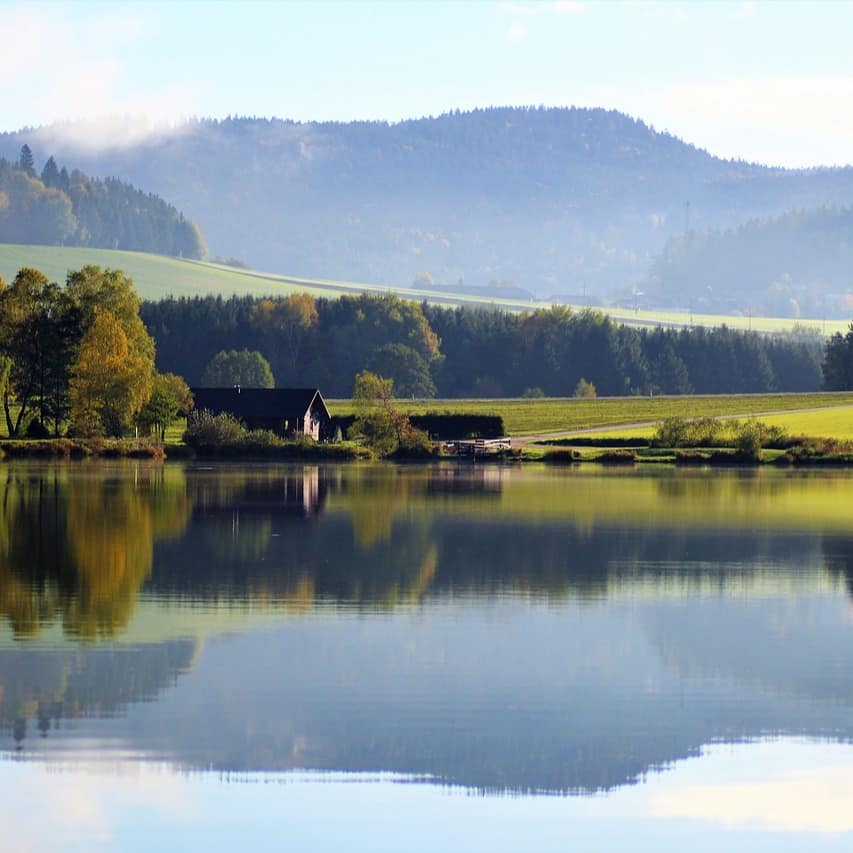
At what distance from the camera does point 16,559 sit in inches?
1080

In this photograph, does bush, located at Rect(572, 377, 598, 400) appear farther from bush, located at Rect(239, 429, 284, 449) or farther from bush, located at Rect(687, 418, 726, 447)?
bush, located at Rect(239, 429, 284, 449)

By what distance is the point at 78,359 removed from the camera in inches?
2911

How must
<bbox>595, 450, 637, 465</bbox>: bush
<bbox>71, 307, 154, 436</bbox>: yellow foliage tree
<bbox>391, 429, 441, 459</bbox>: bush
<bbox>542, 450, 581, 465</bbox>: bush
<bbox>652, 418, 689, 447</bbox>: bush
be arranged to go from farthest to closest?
<bbox>652, 418, 689, 447</bbox>: bush < <bbox>391, 429, 441, 459</bbox>: bush < <bbox>71, 307, 154, 436</bbox>: yellow foliage tree < <bbox>542, 450, 581, 465</bbox>: bush < <bbox>595, 450, 637, 465</bbox>: bush

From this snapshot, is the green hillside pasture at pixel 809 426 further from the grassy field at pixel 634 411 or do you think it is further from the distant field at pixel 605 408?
the distant field at pixel 605 408

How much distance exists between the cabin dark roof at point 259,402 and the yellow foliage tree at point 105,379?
10.8m

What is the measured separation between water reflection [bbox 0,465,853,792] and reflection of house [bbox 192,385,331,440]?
45272mm

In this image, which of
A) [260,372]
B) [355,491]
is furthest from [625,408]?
[355,491]

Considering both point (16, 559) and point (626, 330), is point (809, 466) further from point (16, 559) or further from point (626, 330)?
point (626, 330)

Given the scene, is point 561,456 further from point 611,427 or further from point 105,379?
point 105,379

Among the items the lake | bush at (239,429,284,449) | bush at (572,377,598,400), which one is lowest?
the lake

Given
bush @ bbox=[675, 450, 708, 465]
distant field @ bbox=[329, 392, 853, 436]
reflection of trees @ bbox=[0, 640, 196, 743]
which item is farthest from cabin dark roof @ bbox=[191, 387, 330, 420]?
reflection of trees @ bbox=[0, 640, 196, 743]

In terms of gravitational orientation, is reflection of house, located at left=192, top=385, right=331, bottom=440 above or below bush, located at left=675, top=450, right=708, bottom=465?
above

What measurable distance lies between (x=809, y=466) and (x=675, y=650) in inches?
2042

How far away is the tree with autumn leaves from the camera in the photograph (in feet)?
241
